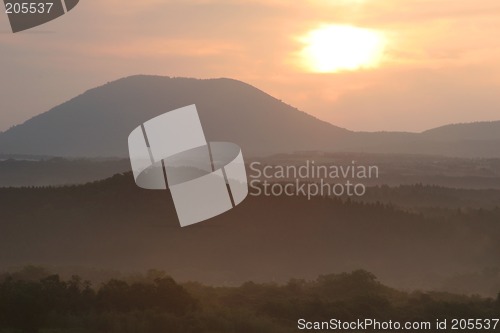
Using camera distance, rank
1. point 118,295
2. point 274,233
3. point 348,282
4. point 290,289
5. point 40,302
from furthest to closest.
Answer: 1. point 274,233
2. point 348,282
3. point 290,289
4. point 118,295
5. point 40,302

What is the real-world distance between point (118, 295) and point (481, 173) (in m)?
120

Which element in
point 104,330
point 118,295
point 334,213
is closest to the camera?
point 104,330

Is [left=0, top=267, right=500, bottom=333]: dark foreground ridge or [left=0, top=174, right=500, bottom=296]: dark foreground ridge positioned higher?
[left=0, top=267, right=500, bottom=333]: dark foreground ridge

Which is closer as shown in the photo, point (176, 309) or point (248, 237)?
point (176, 309)

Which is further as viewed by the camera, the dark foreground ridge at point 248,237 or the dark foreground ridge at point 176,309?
the dark foreground ridge at point 248,237

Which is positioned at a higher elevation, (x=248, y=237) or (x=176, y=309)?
(x=176, y=309)

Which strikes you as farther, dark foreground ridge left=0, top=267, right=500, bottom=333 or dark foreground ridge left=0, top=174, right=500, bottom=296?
dark foreground ridge left=0, top=174, right=500, bottom=296

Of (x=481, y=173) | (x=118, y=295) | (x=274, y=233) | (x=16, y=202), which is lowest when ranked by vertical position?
(x=481, y=173)

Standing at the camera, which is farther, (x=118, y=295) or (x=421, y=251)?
(x=421, y=251)

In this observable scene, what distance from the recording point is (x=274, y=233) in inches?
2827

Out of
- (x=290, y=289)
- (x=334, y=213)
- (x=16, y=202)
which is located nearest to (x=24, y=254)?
(x=16, y=202)

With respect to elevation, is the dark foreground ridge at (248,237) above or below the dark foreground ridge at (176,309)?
below

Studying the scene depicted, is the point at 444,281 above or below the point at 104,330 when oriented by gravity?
below

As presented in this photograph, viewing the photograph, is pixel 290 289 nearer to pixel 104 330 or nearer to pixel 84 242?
pixel 104 330
